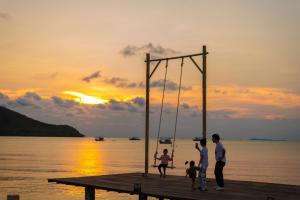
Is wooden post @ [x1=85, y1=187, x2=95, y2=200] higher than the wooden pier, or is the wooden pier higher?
the wooden pier

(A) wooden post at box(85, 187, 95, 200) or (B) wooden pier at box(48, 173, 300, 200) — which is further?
(A) wooden post at box(85, 187, 95, 200)

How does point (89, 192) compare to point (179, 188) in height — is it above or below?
below

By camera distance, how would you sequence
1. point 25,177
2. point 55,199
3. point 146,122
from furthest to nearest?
point 25,177, point 55,199, point 146,122

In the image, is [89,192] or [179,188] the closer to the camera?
[179,188]

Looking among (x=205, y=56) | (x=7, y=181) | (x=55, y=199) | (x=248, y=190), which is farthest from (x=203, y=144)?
(x=7, y=181)

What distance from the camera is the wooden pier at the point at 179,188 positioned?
578 inches

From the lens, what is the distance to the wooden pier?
14680 mm

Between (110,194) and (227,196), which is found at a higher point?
(227,196)

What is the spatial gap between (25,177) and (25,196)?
20159 mm

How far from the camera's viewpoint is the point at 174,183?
18.1 m

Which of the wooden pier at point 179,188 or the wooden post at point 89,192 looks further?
the wooden post at point 89,192

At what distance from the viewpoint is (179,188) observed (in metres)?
16.6

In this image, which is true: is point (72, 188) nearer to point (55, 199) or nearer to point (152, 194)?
point (55, 199)

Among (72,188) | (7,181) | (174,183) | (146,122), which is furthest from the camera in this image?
(7,181)
